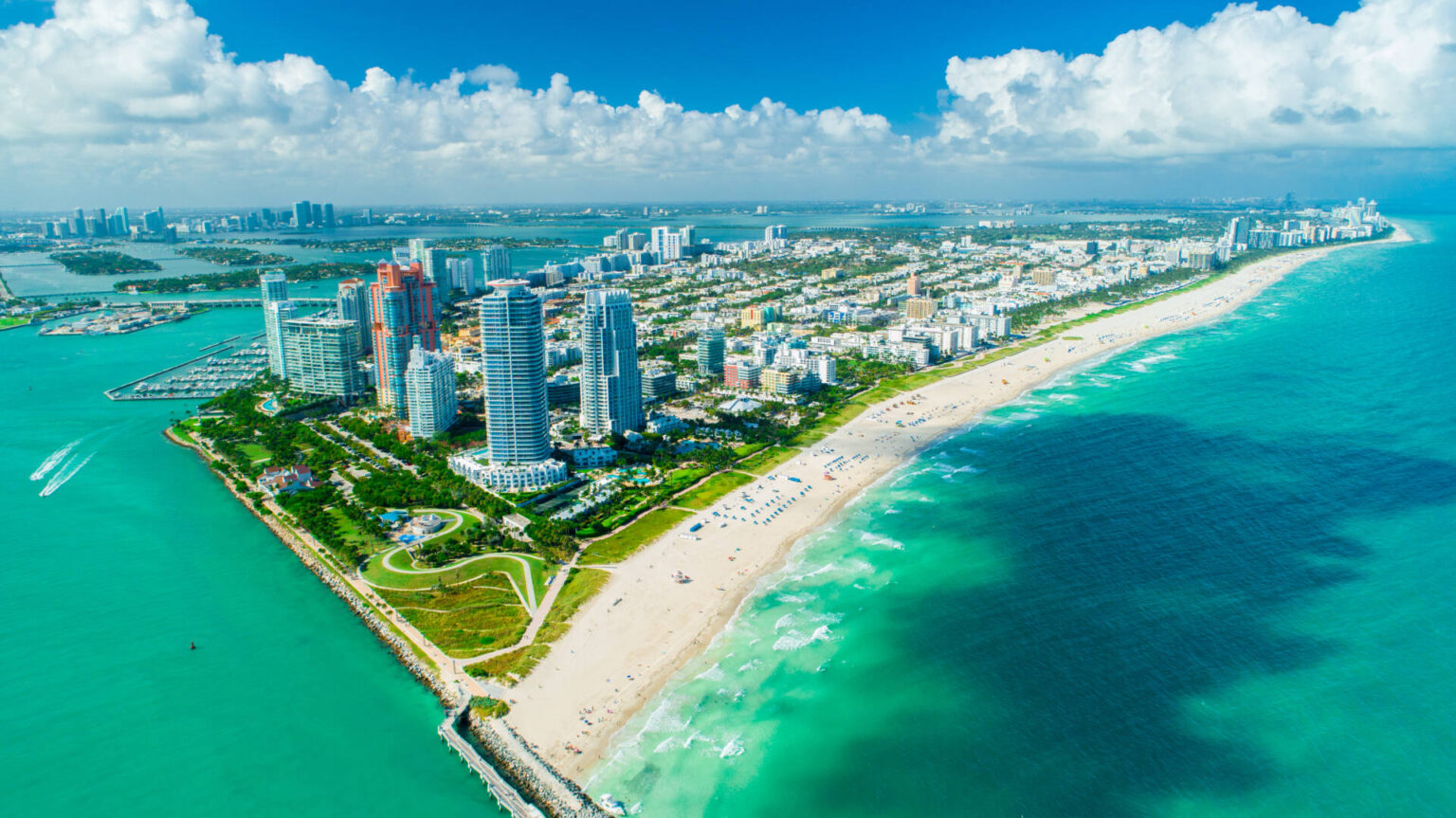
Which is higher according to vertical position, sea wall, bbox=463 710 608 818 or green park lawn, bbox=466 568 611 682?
green park lawn, bbox=466 568 611 682

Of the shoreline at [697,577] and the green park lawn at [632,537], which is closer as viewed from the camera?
the shoreline at [697,577]

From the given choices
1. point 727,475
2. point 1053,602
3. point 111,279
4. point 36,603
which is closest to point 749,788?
Answer: point 1053,602

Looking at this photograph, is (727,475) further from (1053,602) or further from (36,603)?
(36,603)

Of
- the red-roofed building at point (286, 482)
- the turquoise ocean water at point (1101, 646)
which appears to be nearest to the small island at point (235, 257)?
the red-roofed building at point (286, 482)

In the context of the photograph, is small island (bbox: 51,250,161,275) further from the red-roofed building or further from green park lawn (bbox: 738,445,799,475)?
green park lawn (bbox: 738,445,799,475)

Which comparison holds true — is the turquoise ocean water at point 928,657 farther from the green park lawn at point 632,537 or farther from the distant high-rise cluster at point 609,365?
the distant high-rise cluster at point 609,365

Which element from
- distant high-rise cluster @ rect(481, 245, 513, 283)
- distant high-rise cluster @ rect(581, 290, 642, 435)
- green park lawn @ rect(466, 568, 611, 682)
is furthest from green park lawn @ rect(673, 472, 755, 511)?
distant high-rise cluster @ rect(481, 245, 513, 283)
